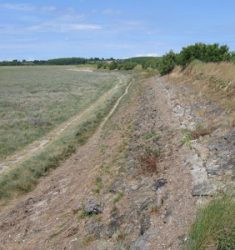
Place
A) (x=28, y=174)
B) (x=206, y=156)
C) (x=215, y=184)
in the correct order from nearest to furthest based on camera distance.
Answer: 1. (x=215, y=184)
2. (x=206, y=156)
3. (x=28, y=174)

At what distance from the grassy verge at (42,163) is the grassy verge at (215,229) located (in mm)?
9475

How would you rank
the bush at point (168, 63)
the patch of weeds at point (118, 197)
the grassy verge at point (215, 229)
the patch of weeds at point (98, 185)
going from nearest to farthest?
the grassy verge at point (215, 229) < the patch of weeds at point (118, 197) < the patch of weeds at point (98, 185) < the bush at point (168, 63)

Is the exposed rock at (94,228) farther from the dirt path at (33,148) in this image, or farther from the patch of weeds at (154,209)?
the dirt path at (33,148)

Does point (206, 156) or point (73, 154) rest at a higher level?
point (206, 156)

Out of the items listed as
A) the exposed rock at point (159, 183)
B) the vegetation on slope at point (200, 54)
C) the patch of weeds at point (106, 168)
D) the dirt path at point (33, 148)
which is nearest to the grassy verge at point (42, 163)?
the dirt path at point (33, 148)

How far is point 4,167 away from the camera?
2081cm

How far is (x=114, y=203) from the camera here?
43.1ft

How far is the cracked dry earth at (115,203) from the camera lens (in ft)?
35.6

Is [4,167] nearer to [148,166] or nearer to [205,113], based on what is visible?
[148,166]

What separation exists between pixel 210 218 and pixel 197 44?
68195 mm

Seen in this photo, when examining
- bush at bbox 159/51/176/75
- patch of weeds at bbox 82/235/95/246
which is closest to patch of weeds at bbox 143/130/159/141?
patch of weeds at bbox 82/235/95/246

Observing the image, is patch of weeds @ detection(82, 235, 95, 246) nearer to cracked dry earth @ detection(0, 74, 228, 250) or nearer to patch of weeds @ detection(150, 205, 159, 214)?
cracked dry earth @ detection(0, 74, 228, 250)

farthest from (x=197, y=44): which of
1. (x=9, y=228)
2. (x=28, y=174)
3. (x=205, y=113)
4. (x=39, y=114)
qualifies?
(x=9, y=228)

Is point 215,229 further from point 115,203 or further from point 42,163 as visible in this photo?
point 42,163
